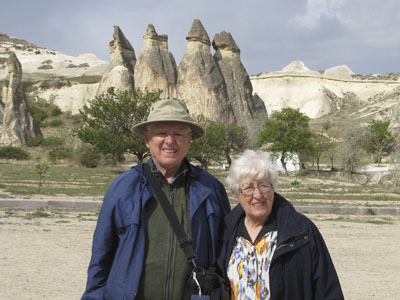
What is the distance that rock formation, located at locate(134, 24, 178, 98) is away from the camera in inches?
1592

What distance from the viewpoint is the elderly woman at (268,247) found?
217 cm

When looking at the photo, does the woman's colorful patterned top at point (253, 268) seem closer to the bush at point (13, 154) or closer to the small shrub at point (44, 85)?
the bush at point (13, 154)

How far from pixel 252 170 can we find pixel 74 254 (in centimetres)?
463

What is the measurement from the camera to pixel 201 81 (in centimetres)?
4028

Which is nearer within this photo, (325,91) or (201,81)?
(201,81)

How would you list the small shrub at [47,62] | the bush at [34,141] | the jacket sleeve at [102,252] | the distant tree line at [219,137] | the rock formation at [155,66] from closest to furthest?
1. the jacket sleeve at [102,252]
2. the distant tree line at [219,137]
3. the bush at [34,141]
4. the rock formation at [155,66]
5. the small shrub at [47,62]

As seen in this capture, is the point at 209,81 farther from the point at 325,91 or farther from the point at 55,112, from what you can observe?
the point at 325,91

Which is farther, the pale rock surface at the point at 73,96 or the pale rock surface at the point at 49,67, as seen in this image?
the pale rock surface at the point at 49,67

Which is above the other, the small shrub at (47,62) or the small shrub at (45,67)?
the small shrub at (47,62)

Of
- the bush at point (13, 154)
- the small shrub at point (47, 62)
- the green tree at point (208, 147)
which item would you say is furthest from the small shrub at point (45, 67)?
the green tree at point (208, 147)

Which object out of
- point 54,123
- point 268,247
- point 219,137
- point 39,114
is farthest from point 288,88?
point 268,247

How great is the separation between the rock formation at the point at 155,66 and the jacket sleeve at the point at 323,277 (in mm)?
38538

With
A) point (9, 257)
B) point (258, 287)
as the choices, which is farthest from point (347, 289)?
point (9, 257)

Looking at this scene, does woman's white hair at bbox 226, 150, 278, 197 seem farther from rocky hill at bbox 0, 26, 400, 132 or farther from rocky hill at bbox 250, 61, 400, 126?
rocky hill at bbox 250, 61, 400, 126
